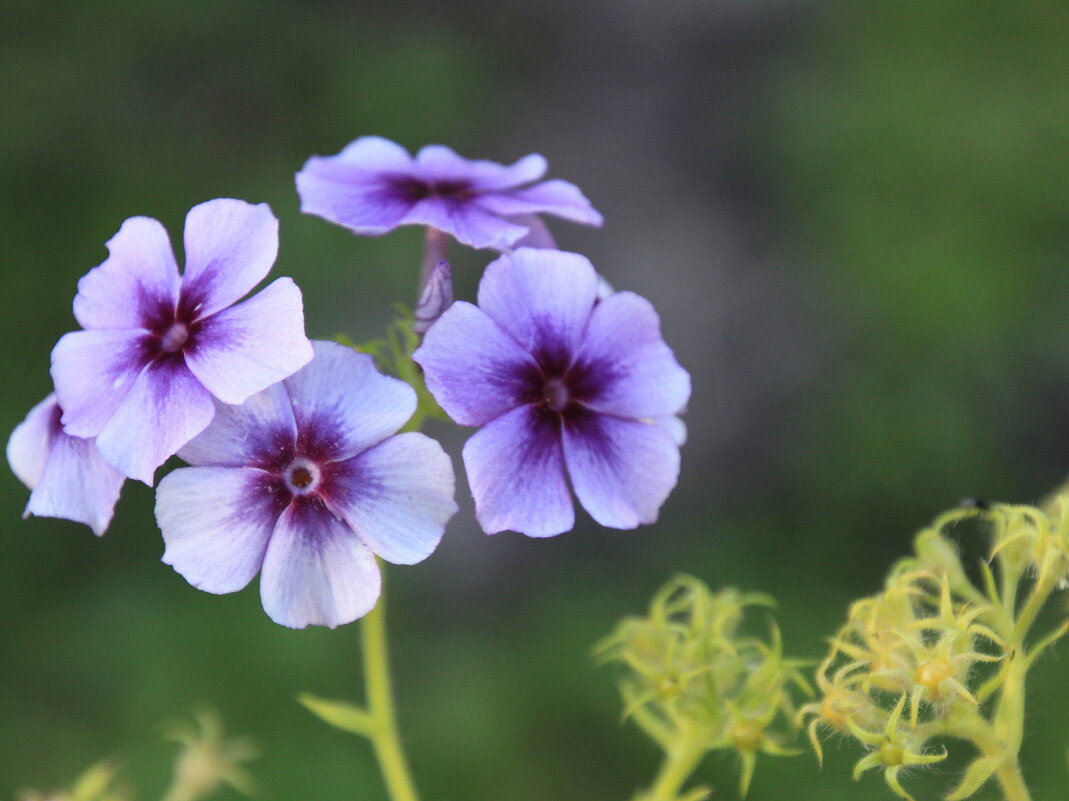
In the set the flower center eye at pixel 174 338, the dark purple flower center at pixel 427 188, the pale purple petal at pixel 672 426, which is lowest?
the pale purple petal at pixel 672 426

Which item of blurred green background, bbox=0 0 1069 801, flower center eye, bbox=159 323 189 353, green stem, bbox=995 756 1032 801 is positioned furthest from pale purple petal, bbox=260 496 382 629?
blurred green background, bbox=0 0 1069 801

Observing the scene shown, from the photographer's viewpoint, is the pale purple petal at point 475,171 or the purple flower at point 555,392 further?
the pale purple petal at point 475,171

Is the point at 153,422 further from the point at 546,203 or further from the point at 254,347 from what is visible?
the point at 546,203

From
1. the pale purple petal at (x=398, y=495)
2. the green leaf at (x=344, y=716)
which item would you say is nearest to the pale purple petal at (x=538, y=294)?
the pale purple petal at (x=398, y=495)

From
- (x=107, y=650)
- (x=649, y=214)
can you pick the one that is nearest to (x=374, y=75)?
(x=649, y=214)

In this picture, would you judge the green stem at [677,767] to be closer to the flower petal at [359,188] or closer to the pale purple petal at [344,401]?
the pale purple petal at [344,401]

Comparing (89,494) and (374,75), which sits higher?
(374,75)

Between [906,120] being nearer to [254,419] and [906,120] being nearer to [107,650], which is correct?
[107,650]
